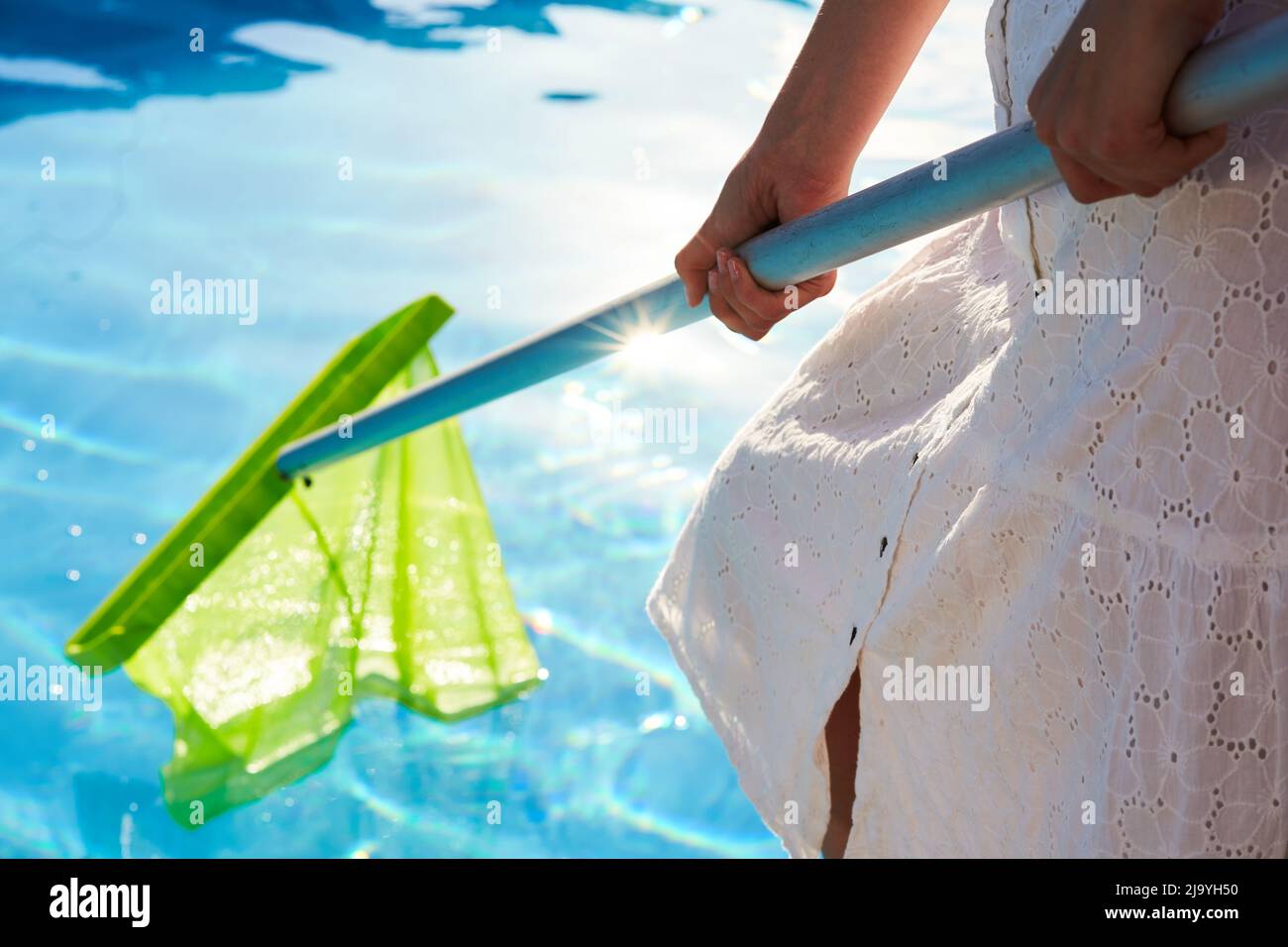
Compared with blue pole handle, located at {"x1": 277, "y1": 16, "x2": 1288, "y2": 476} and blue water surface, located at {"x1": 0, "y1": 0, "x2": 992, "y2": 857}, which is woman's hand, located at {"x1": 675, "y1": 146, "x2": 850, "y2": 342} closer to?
blue pole handle, located at {"x1": 277, "y1": 16, "x2": 1288, "y2": 476}

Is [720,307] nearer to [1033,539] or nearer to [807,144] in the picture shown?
[807,144]

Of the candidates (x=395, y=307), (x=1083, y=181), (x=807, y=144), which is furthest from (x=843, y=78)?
(x=395, y=307)

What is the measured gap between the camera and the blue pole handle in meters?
0.47

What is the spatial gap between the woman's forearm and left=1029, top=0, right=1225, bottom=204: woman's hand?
27 cm

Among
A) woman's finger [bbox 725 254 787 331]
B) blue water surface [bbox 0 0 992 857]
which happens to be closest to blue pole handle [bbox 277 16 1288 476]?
woman's finger [bbox 725 254 787 331]

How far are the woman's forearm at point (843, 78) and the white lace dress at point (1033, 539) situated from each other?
0.40ft

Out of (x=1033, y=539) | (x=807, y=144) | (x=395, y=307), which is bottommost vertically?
(x=1033, y=539)

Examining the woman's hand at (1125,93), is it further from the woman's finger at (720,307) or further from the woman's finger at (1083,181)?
the woman's finger at (720,307)

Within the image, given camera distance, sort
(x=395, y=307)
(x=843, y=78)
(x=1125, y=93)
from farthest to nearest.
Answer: (x=395, y=307), (x=843, y=78), (x=1125, y=93)

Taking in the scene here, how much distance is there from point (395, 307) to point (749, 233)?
2.22m

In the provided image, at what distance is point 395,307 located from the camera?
2957mm

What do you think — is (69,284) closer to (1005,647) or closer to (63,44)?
(63,44)

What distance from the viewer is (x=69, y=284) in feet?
10.0

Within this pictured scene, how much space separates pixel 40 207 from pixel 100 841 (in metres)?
2.13
